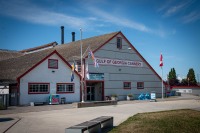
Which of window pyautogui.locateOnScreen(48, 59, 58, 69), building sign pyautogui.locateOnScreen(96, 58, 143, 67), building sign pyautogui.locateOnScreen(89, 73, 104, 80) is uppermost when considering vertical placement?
building sign pyautogui.locateOnScreen(96, 58, 143, 67)

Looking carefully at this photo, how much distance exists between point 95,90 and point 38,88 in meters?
10.5

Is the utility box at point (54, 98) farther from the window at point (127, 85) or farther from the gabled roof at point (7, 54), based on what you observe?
the gabled roof at point (7, 54)

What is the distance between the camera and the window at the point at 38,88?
2948cm

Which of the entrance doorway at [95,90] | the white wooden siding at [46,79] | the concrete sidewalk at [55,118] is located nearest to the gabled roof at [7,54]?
the entrance doorway at [95,90]

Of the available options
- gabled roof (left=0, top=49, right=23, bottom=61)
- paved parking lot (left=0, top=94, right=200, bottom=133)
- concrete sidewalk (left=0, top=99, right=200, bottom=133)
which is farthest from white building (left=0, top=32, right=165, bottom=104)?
gabled roof (left=0, top=49, right=23, bottom=61)

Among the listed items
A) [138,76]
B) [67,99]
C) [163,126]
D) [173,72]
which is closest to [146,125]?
[163,126]

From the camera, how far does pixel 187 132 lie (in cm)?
1145

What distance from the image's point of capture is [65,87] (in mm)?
33125

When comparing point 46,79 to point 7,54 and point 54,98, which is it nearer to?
point 54,98

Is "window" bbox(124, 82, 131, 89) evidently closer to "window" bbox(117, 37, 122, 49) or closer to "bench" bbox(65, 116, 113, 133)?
"window" bbox(117, 37, 122, 49)

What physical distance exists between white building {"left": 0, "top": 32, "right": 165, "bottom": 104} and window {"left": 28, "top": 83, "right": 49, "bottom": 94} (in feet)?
0.37

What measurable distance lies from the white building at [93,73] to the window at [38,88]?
0.11m

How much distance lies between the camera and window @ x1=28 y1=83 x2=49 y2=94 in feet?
96.7

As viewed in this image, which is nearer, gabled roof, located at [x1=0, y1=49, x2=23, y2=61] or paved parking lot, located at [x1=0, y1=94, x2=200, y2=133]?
paved parking lot, located at [x1=0, y1=94, x2=200, y2=133]
